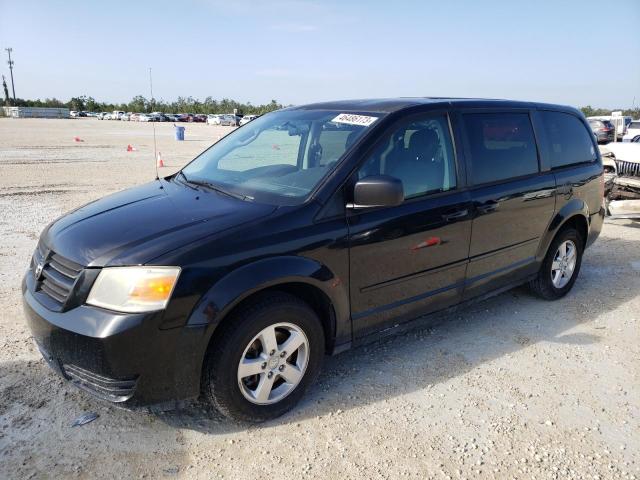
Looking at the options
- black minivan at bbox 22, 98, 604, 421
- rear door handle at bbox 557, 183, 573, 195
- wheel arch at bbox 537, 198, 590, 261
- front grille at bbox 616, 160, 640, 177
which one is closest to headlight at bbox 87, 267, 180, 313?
black minivan at bbox 22, 98, 604, 421

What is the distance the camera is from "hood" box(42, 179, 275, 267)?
254cm

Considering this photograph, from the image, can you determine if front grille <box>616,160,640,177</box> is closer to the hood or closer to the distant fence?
the hood

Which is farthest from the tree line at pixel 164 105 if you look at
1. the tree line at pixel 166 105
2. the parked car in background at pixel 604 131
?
the parked car in background at pixel 604 131

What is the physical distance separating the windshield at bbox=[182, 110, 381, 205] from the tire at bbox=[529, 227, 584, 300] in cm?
243

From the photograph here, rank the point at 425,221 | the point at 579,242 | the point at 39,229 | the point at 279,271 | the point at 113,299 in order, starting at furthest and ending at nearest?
the point at 39,229, the point at 579,242, the point at 425,221, the point at 279,271, the point at 113,299

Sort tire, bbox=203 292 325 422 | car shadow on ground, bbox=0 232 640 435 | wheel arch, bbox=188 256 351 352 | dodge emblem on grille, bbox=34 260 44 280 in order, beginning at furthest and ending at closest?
car shadow on ground, bbox=0 232 640 435 → dodge emblem on grille, bbox=34 260 44 280 → tire, bbox=203 292 325 422 → wheel arch, bbox=188 256 351 352

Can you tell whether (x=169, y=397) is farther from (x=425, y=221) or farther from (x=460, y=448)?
(x=425, y=221)

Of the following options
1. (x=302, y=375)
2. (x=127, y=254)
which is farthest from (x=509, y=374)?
(x=127, y=254)

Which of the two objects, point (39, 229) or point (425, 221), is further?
point (39, 229)

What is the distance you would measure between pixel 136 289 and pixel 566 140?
4.17 metres

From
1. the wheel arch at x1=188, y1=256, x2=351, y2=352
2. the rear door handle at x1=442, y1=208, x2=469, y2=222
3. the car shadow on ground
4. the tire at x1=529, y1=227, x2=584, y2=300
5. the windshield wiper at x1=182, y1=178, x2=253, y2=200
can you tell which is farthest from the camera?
the tire at x1=529, y1=227, x2=584, y2=300

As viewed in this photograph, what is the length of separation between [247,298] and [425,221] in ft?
4.48

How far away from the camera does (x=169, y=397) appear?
2543 millimetres

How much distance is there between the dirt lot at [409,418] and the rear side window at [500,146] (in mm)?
1314
